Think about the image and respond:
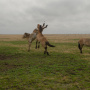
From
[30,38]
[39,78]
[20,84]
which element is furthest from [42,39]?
[20,84]

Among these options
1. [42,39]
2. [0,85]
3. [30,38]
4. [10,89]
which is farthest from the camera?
[30,38]

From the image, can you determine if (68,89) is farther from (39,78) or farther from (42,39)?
(42,39)

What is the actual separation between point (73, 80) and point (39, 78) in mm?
1588

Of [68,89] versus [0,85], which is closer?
[68,89]

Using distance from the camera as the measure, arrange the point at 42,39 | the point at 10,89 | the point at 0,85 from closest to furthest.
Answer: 1. the point at 10,89
2. the point at 0,85
3. the point at 42,39

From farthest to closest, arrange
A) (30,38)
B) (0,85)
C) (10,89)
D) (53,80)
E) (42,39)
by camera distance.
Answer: (30,38) < (42,39) < (53,80) < (0,85) < (10,89)

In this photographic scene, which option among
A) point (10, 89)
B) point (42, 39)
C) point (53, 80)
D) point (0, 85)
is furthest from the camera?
point (42, 39)

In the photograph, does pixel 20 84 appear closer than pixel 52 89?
No

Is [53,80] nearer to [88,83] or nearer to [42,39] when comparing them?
Result: [88,83]

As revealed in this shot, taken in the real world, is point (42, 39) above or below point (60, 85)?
above

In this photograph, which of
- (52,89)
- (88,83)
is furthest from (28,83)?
(88,83)

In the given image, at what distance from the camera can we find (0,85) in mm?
4707

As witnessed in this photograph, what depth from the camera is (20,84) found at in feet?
15.9

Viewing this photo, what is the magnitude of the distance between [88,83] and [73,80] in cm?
65
